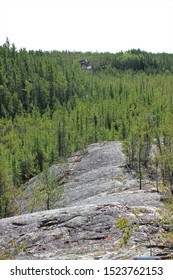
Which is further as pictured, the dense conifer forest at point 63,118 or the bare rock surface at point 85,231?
the dense conifer forest at point 63,118

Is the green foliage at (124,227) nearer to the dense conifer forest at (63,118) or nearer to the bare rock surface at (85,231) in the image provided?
the bare rock surface at (85,231)

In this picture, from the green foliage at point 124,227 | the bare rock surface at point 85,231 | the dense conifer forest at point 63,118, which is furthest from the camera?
the dense conifer forest at point 63,118

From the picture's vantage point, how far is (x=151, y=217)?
→ 26172 millimetres

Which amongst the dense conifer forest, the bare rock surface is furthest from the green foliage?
the dense conifer forest

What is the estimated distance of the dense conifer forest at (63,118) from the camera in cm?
5728

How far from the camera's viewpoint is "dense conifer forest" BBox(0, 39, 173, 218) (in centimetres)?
5728

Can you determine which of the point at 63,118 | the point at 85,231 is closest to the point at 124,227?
the point at 85,231

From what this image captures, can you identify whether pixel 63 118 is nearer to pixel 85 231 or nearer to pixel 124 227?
pixel 85 231

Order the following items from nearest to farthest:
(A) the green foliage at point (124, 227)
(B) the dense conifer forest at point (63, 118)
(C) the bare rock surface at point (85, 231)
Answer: (C) the bare rock surface at point (85, 231)
(A) the green foliage at point (124, 227)
(B) the dense conifer forest at point (63, 118)

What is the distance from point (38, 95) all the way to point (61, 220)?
455 feet

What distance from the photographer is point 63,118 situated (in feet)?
387

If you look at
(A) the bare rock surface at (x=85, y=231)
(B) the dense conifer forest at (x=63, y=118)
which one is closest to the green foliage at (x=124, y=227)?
(A) the bare rock surface at (x=85, y=231)

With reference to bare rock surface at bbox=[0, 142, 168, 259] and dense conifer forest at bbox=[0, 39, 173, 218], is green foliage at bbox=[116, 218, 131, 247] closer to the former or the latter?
bare rock surface at bbox=[0, 142, 168, 259]

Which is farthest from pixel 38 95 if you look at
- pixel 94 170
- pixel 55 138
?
pixel 94 170
